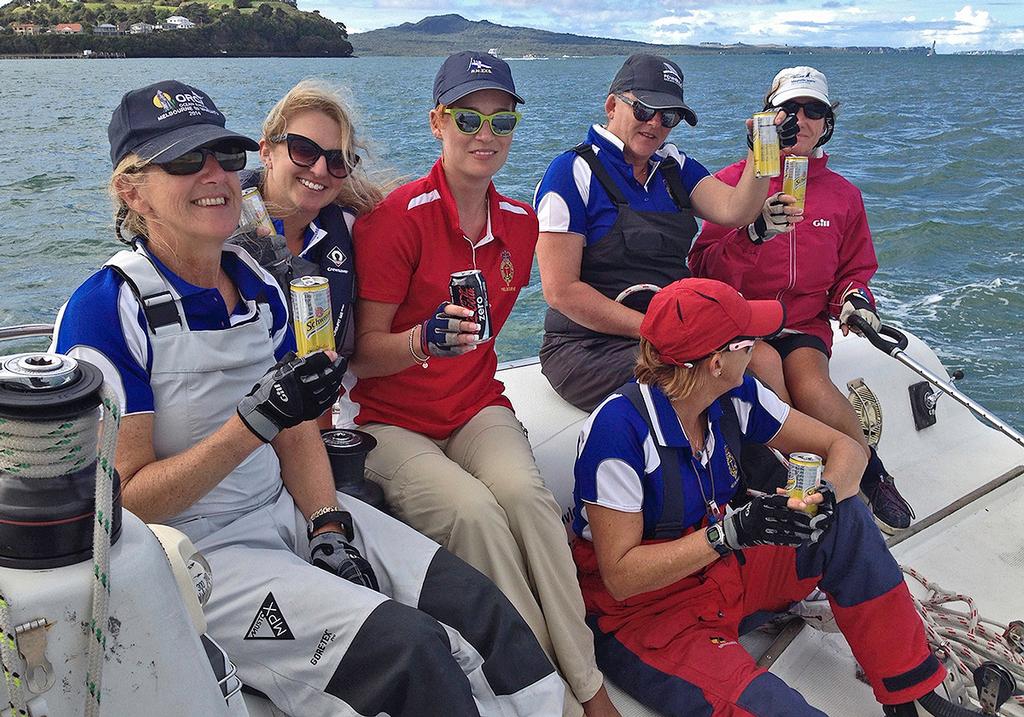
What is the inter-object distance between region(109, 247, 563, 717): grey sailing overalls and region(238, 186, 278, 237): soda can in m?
0.25

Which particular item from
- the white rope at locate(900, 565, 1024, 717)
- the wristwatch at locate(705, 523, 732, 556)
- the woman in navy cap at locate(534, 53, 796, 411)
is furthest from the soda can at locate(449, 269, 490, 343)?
the white rope at locate(900, 565, 1024, 717)

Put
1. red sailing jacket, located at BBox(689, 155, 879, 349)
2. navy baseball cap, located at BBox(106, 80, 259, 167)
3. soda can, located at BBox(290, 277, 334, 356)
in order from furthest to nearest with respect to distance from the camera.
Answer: red sailing jacket, located at BBox(689, 155, 879, 349)
soda can, located at BBox(290, 277, 334, 356)
navy baseball cap, located at BBox(106, 80, 259, 167)

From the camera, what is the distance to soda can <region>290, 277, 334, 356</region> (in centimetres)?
193

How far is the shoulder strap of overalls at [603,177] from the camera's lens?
3145 mm

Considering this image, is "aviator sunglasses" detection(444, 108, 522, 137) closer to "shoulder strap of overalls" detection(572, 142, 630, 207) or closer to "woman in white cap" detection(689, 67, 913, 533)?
"shoulder strap of overalls" detection(572, 142, 630, 207)

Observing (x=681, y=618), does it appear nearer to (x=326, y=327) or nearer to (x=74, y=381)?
(x=326, y=327)

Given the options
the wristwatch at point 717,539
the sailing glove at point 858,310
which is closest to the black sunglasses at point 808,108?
the sailing glove at point 858,310

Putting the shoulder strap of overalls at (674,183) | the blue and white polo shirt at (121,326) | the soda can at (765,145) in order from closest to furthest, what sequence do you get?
the blue and white polo shirt at (121,326), the soda can at (765,145), the shoulder strap of overalls at (674,183)

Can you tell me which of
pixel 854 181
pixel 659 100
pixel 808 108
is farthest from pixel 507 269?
pixel 854 181

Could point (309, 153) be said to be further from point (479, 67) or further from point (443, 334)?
point (443, 334)

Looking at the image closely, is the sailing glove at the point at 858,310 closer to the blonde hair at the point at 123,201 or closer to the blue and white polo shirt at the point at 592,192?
the blue and white polo shirt at the point at 592,192

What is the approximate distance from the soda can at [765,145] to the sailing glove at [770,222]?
12cm

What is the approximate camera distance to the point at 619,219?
3.16 meters

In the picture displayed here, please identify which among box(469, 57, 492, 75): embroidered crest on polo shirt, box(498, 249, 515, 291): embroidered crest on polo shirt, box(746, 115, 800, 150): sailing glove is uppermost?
box(469, 57, 492, 75): embroidered crest on polo shirt
